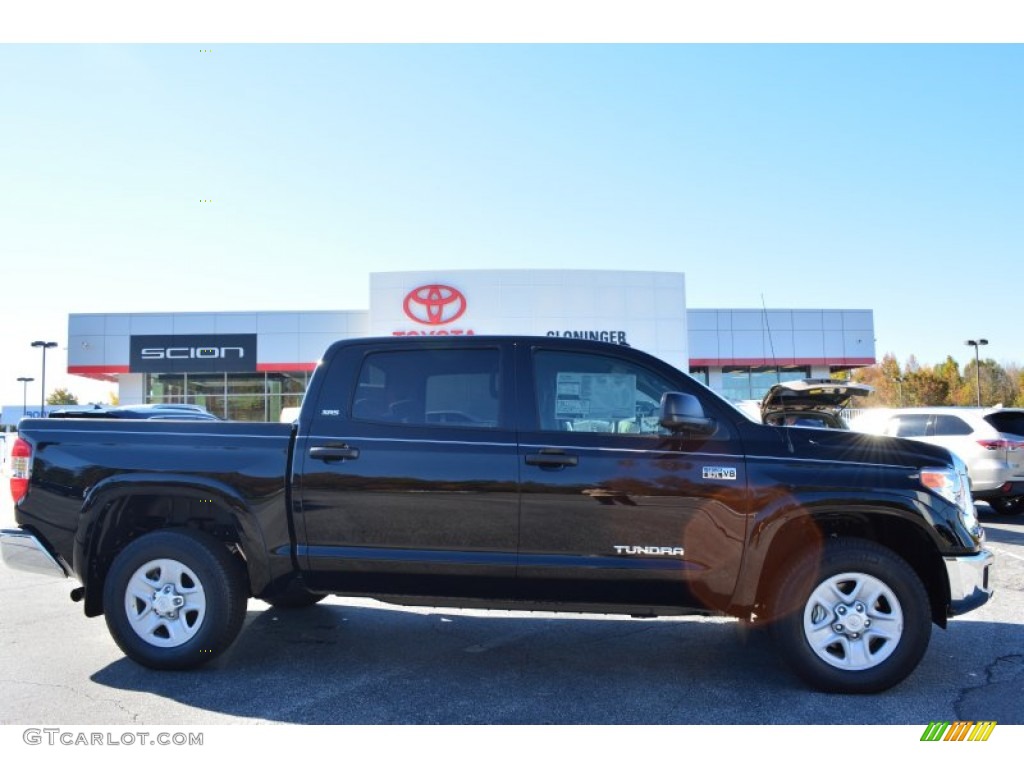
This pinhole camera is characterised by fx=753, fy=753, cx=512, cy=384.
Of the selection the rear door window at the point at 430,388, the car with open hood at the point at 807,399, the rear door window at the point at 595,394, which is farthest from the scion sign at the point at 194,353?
the rear door window at the point at 595,394

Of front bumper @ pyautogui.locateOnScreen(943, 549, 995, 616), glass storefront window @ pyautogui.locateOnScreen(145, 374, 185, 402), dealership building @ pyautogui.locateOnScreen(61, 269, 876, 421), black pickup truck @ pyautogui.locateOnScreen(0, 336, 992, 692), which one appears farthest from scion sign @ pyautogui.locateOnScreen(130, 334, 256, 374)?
front bumper @ pyautogui.locateOnScreen(943, 549, 995, 616)

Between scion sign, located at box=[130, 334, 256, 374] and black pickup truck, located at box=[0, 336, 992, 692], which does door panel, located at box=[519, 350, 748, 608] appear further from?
scion sign, located at box=[130, 334, 256, 374]

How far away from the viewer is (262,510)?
445 centimetres

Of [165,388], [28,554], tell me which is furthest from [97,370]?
[28,554]

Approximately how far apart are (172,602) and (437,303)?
20.8 m

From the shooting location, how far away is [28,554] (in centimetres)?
466

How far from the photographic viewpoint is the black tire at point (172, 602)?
4.48 metres

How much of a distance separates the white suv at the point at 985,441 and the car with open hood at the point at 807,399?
2628 millimetres

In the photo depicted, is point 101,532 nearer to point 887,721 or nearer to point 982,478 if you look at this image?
point 887,721

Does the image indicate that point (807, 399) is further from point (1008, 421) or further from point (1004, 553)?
point (1008, 421)

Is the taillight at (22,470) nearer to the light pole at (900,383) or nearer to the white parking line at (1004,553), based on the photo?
the white parking line at (1004,553)

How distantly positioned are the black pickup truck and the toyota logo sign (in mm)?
20194
